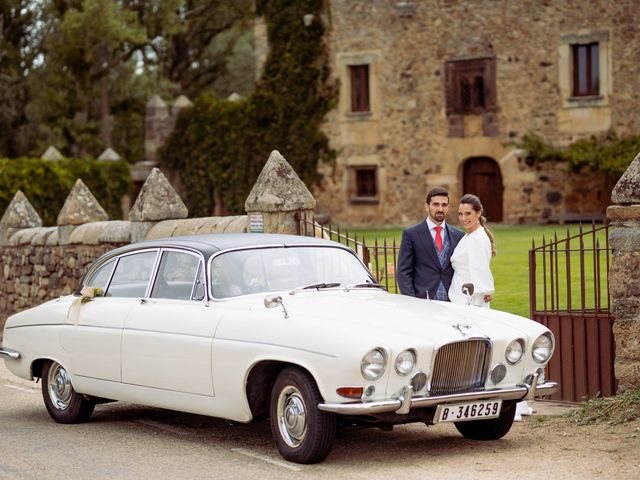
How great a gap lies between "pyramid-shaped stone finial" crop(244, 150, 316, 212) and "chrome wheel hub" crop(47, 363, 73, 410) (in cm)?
322

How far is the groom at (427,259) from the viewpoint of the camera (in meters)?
10.4

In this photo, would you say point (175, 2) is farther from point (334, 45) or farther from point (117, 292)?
point (117, 292)

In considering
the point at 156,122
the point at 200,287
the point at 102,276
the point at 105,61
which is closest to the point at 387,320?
the point at 200,287

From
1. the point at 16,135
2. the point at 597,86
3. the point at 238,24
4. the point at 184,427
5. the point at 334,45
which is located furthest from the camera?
the point at 238,24

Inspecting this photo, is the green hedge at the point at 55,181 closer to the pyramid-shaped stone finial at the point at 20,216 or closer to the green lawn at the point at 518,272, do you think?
the green lawn at the point at 518,272

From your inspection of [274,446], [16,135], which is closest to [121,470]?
[274,446]

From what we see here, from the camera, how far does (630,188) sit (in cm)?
1025

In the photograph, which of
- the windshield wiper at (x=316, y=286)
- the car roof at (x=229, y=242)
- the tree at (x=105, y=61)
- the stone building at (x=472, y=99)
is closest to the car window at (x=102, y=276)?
the car roof at (x=229, y=242)

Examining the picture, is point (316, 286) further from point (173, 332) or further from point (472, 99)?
point (472, 99)

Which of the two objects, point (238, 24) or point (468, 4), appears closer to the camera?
point (468, 4)

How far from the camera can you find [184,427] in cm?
1011

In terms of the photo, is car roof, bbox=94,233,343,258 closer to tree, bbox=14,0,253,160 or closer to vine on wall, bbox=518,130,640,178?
vine on wall, bbox=518,130,640,178

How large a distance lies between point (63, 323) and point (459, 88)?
2352cm

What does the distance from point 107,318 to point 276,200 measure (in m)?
3.41
